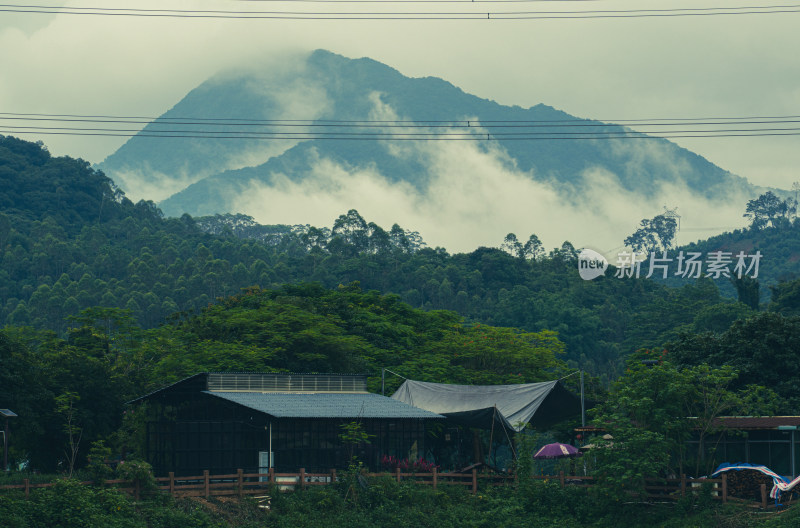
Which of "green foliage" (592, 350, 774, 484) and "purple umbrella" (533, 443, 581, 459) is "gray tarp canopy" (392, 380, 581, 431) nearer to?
"purple umbrella" (533, 443, 581, 459)

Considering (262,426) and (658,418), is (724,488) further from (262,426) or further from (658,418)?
(262,426)

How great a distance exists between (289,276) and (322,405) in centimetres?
10037

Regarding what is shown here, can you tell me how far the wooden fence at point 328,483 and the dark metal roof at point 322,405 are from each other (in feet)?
8.19

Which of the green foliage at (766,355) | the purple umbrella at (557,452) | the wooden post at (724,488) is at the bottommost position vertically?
the wooden post at (724,488)

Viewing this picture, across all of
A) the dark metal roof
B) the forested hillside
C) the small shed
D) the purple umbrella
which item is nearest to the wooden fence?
the small shed

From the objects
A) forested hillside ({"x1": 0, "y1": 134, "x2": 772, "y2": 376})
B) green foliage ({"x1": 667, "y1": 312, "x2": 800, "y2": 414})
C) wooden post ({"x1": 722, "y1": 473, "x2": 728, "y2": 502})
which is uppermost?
forested hillside ({"x1": 0, "y1": 134, "x2": 772, "y2": 376})

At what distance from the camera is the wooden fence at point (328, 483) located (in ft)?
108

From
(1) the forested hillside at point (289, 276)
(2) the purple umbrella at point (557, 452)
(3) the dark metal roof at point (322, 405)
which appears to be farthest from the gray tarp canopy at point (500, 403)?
(1) the forested hillside at point (289, 276)

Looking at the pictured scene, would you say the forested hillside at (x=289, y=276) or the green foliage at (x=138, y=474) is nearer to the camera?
the green foliage at (x=138, y=474)

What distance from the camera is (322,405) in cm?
4003

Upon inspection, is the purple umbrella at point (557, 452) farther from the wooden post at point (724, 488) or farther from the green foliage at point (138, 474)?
the green foliage at point (138, 474)

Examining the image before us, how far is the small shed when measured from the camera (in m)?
37.8

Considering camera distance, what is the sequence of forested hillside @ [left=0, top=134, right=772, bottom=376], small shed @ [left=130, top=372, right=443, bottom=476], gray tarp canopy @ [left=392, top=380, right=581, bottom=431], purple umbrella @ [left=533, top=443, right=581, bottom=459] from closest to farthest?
small shed @ [left=130, top=372, right=443, bottom=476] < purple umbrella @ [left=533, top=443, right=581, bottom=459] < gray tarp canopy @ [left=392, top=380, right=581, bottom=431] < forested hillside @ [left=0, top=134, right=772, bottom=376]

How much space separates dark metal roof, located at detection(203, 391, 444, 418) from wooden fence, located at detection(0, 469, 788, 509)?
8.19 ft
